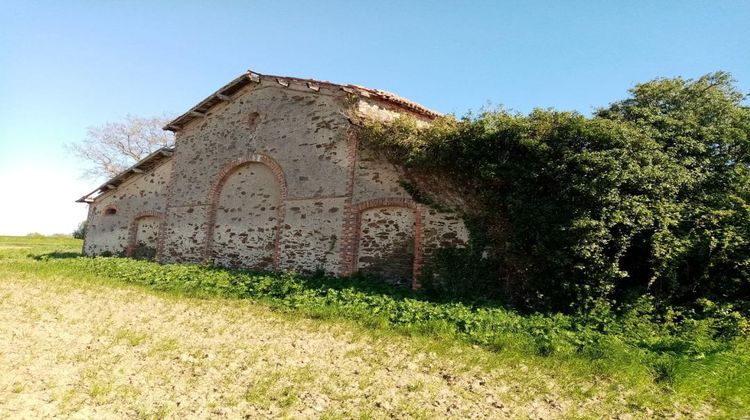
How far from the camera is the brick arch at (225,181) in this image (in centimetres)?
1324

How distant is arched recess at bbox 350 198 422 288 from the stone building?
0.03 meters

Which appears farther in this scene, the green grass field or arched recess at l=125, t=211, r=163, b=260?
arched recess at l=125, t=211, r=163, b=260

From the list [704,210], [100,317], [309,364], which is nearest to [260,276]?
[100,317]

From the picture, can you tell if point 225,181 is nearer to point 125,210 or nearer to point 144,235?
point 144,235

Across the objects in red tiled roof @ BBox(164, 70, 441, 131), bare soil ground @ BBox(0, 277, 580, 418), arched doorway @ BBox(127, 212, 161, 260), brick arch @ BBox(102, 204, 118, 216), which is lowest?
bare soil ground @ BBox(0, 277, 580, 418)

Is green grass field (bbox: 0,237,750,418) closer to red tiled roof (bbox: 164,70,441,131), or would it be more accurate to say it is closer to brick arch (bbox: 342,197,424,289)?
brick arch (bbox: 342,197,424,289)

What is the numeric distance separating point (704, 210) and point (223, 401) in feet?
29.3

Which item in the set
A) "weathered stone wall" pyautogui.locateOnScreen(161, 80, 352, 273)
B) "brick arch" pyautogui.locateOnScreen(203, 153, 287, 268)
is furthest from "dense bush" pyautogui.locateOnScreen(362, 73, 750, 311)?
"brick arch" pyautogui.locateOnScreen(203, 153, 287, 268)

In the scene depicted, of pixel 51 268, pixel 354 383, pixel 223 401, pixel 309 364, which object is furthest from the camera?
pixel 51 268

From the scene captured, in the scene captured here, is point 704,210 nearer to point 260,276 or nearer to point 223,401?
point 223,401

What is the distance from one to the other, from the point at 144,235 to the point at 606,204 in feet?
53.6

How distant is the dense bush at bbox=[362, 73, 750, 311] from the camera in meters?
8.09

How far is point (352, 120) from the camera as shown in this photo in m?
12.1

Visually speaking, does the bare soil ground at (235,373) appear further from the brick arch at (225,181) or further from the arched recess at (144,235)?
the arched recess at (144,235)
